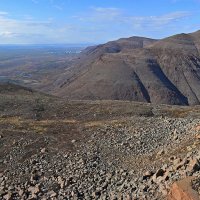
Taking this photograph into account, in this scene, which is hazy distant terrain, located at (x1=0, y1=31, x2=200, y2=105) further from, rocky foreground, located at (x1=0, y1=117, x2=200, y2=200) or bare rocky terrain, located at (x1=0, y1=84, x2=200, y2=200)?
rocky foreground, located at (x1=0, y1=117, x2=200, y2=200)

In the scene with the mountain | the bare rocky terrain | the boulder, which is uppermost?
the boulder

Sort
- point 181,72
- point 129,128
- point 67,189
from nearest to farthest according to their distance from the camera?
1. point 67,189
2. point 129,128
3. point 181,72

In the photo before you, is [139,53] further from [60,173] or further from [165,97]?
[60,173]

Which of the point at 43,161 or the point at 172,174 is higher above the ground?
the point at 172,174

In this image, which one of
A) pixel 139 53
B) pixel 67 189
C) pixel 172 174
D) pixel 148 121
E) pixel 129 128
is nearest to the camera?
pixel 172 174

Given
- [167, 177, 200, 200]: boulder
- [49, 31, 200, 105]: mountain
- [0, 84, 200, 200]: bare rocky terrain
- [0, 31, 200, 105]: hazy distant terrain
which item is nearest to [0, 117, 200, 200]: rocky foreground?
[0, 84, 200, 200]: bare rocky terrain

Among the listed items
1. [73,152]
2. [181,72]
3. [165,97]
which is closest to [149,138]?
[73,152]

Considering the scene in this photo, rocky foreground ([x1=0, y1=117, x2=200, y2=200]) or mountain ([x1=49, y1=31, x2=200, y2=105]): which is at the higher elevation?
rocky foreground ([x1=0, y1=117, x2=200, y2=200])
